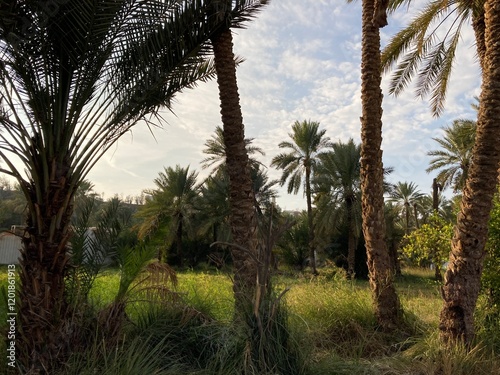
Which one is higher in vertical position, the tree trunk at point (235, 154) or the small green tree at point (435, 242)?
the tree trunk at point (235, 154)

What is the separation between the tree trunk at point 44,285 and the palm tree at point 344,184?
2349 centimetres

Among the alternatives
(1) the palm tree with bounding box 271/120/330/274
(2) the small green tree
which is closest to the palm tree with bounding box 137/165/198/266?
(1) the palm tree with bounding box 271/120/330/274

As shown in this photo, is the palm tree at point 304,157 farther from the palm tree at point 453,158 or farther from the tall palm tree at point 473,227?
the tall palm tree at point 473,227

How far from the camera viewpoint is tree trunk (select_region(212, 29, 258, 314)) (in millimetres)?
6223

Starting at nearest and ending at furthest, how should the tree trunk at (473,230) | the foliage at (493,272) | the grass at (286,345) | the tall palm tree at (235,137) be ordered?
the grass at (286,345)
the tree trunk at (473,230)
the tall palm tree at (235,137)
the foliage at (493,272)

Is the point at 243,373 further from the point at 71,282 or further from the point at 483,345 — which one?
the point at 483,345

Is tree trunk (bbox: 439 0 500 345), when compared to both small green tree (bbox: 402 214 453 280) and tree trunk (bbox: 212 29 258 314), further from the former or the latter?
tree trunk (bbox: 212 29 258 314)

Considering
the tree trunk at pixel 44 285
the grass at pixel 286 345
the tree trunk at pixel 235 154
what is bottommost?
the grass at pixel 286 345

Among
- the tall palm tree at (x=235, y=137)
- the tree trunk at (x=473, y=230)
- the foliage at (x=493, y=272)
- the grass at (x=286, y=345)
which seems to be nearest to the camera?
the grass at (x=286, y=345)

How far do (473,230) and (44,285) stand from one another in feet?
16.6

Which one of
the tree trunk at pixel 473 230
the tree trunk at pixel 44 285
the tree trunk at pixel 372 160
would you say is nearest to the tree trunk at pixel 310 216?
the tree trunk at pixel 372 160

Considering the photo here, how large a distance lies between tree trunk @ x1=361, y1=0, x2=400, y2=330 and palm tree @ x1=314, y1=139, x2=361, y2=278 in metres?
18.9

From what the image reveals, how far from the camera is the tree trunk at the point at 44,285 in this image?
13.6 ft

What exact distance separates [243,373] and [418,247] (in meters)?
5.74
